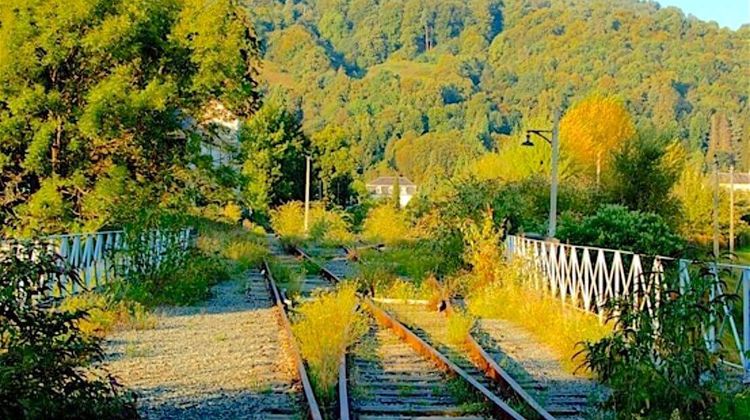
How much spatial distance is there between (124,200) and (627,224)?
34.5 feet

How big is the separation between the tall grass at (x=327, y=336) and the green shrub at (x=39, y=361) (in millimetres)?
2247

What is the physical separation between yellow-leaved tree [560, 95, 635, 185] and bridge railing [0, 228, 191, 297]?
28.0 metres

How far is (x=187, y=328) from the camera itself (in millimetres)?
14492

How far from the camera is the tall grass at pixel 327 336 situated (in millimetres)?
9500

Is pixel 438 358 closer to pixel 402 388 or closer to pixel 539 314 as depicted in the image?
pixel 402 388

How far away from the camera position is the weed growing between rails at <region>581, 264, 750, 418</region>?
304 inches

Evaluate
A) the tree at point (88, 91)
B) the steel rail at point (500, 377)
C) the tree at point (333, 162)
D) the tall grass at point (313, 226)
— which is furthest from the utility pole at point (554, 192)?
the tree at point (333, 162)

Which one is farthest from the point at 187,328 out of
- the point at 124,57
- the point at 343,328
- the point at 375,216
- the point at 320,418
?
the point at 375,216

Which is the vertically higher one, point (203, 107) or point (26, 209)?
point (203, 107)

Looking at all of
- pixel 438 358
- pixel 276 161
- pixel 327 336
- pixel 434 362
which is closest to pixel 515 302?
pixel 434 362

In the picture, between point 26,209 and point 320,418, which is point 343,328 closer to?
point 320,418

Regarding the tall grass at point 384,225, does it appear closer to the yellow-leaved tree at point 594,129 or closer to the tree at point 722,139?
the yellow-leaved tree at point 594,129

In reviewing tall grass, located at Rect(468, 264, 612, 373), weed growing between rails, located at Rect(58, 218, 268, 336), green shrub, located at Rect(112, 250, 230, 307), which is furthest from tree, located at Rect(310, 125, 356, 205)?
tall grass, located at Rect(468, 264, 612, 373)

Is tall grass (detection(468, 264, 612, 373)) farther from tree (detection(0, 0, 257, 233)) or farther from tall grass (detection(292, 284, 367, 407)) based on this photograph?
tree (detection(0, 0, 257, 233))
